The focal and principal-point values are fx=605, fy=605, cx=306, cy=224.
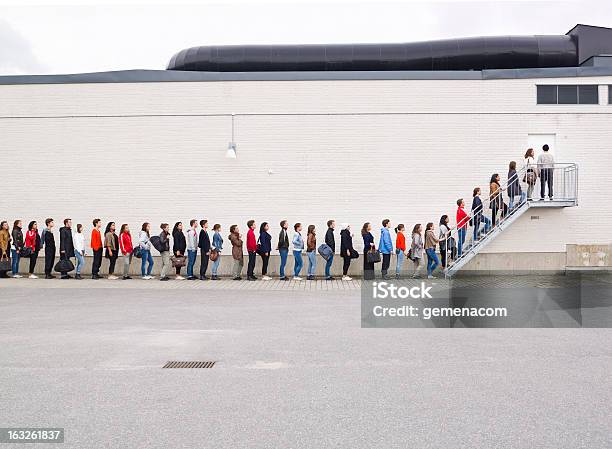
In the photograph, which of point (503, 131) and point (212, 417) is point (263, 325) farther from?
point (503, 131)

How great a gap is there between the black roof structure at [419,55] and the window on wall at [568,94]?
4.34 meters

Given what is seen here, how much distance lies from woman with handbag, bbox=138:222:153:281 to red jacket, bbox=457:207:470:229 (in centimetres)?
905

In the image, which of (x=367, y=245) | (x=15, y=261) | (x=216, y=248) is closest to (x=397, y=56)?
(x=367, y=245)

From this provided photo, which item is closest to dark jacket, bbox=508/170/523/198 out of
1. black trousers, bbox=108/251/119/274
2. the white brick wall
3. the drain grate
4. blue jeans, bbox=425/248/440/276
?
the white brick wall

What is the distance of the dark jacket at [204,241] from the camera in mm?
17469

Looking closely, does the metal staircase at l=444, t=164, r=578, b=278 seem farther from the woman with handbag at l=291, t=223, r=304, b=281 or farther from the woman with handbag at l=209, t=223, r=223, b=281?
the woman with handbag at l=209, t=223, r=223, b=281

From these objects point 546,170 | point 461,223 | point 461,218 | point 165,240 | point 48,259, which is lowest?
point 48,259

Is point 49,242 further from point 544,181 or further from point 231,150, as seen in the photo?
point 544,181

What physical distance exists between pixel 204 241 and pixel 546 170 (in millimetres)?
10140

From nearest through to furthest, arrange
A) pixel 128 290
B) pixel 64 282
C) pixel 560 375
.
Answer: pixel 560 375
pixel 128 290
pixel 64 282

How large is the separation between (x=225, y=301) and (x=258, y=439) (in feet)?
27.5

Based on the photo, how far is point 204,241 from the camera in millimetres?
17500

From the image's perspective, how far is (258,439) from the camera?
187 inches

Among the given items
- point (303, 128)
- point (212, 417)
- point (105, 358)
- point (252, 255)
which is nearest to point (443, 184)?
point (303, 128)
